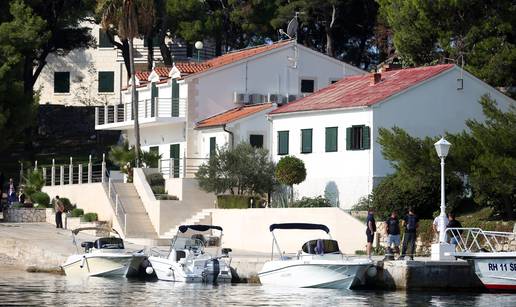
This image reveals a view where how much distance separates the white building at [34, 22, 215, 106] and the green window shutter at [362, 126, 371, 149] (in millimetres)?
38666

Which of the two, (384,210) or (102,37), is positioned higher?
(102,37)

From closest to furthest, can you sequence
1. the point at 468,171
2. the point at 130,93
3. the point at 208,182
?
1. the point at 468,171
2. the point at 208,182
3. the point at 130,93

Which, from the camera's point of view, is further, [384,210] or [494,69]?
[494,69]

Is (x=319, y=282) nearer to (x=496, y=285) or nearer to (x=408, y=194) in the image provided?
(x=496, y=285)

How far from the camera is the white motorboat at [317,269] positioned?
1698 inches

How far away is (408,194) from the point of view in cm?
5112

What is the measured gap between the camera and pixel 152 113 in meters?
69.8

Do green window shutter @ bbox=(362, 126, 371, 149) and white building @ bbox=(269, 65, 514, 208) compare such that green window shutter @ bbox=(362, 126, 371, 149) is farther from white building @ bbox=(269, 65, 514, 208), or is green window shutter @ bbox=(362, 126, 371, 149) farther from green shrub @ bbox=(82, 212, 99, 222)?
green shrub @ bbox=(82, 212, 99, 222)

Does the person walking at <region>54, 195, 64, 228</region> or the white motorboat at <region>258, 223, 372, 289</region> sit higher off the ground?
the person walking at <region>54, 195, 64, 228</region>

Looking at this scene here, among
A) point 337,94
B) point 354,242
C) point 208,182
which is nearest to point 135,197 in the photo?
point 208,182

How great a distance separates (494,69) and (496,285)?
68.4ft

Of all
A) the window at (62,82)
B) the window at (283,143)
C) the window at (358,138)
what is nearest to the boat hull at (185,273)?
the window at (358,138)

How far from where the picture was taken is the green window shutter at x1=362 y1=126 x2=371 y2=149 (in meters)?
56.8

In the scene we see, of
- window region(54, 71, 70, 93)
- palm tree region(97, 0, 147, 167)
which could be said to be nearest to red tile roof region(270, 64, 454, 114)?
palm tree region(97, 0, 147, 167)
